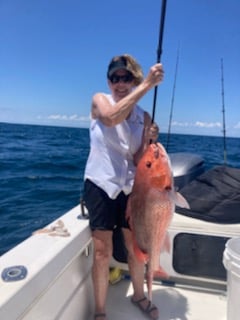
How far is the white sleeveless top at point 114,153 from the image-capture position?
7.08 ft

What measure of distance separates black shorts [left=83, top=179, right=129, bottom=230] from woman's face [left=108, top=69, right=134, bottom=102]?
62 centimetres

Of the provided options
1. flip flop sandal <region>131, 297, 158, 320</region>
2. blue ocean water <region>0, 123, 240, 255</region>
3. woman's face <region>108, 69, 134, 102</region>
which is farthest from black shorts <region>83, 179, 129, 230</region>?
blue ocean water <region>0, 123, 240, 255</region>

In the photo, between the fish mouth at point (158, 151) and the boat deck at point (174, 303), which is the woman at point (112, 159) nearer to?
the fish mouth at point (158, 151)

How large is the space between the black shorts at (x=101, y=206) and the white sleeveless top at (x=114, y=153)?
0.05 m

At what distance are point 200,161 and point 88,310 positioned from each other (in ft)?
7.13

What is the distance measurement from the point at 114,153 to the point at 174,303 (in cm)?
140

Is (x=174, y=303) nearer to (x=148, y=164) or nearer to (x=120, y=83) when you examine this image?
(x=148, y=164)

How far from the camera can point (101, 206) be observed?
2.20m

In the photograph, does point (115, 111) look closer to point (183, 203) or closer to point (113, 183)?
point (113, 183)

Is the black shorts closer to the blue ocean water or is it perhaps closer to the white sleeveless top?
the white sleeveless top

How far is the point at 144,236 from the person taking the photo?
1.93 m

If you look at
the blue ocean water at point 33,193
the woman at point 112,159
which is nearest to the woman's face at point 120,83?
the woman at point 112,159

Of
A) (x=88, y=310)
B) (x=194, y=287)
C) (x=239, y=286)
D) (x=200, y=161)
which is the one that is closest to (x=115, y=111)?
(x=239, y=286)

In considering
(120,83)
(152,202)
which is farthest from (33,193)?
(152,202)
